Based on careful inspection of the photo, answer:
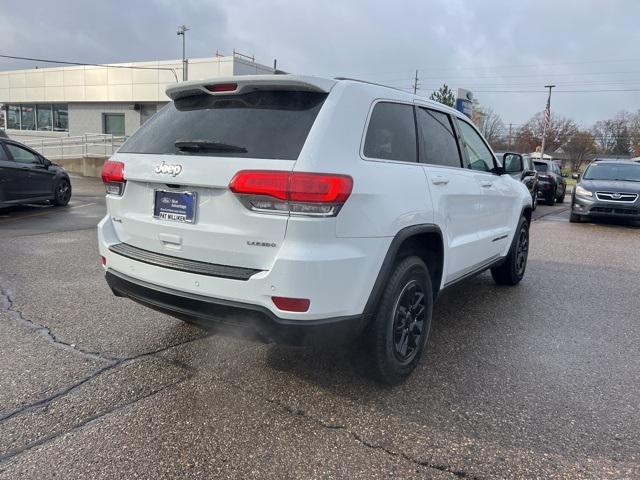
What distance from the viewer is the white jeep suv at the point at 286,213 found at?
8.40 ft

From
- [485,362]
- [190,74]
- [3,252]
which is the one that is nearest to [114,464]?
[485,362]

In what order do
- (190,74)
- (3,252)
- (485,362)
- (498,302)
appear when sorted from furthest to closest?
1. (190,74)
2. (3,252)
3. (498,302)
4. (485,362)

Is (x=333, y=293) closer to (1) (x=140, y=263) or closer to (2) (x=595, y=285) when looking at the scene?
(1) (x=140, y=263)

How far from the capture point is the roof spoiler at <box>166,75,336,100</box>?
110 inches

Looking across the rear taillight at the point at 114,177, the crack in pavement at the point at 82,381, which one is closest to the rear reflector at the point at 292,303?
the crack in pavement at the point at 82,381

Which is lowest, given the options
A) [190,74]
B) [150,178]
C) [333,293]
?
[333,293]

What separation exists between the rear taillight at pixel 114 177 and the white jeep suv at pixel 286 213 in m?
0.01

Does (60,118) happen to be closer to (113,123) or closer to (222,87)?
(113,123)

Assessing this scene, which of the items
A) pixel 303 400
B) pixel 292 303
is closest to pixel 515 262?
pixel 303 400

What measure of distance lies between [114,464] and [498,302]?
4.08 meters

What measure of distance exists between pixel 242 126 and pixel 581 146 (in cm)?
7520

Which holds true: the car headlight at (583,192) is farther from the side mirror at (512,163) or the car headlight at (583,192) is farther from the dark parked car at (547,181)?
the side mirror at (512,163)

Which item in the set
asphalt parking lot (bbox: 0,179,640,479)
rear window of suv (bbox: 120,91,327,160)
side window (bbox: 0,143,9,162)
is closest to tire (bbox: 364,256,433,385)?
asphalt parking lot (bbox: 0,179,640,479)

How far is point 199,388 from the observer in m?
3.17
